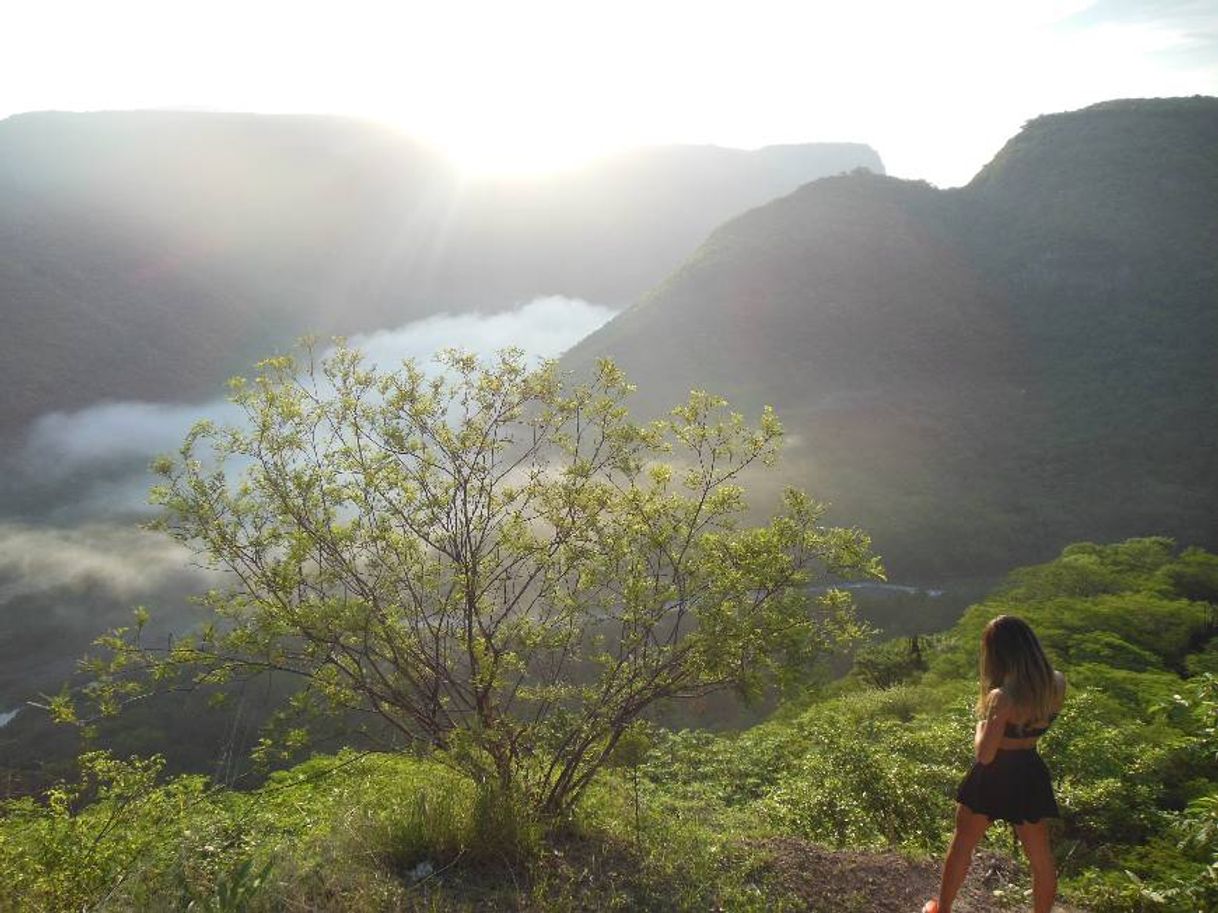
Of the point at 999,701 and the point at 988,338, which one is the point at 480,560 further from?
the point at 988,338

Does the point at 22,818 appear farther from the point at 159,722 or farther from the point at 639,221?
the point at 639,221

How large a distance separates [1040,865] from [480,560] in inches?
127

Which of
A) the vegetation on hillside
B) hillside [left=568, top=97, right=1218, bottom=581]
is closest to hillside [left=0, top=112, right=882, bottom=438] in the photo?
hillside [left=568, top=97, right=1218, bottom=581]

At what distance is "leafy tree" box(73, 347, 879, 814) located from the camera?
14.2ft

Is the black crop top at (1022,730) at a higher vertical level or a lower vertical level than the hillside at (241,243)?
lower

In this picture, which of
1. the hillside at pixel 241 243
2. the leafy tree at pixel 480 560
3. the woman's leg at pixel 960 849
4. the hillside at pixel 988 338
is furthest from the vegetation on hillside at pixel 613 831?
the hillside at pixel 241 243

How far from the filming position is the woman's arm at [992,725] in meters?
3.36

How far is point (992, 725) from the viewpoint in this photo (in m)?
3.39

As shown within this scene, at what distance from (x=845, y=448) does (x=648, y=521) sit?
148 feet

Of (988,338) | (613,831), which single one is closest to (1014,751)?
(613,831)

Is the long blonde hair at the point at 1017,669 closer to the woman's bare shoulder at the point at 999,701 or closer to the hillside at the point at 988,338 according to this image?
the woman's bare shoulder at the point at 999,701

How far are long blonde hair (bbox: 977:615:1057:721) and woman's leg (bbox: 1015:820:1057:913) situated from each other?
54cm

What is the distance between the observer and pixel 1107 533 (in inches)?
1395

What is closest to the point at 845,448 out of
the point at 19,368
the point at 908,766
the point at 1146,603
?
the point at 1146,603
